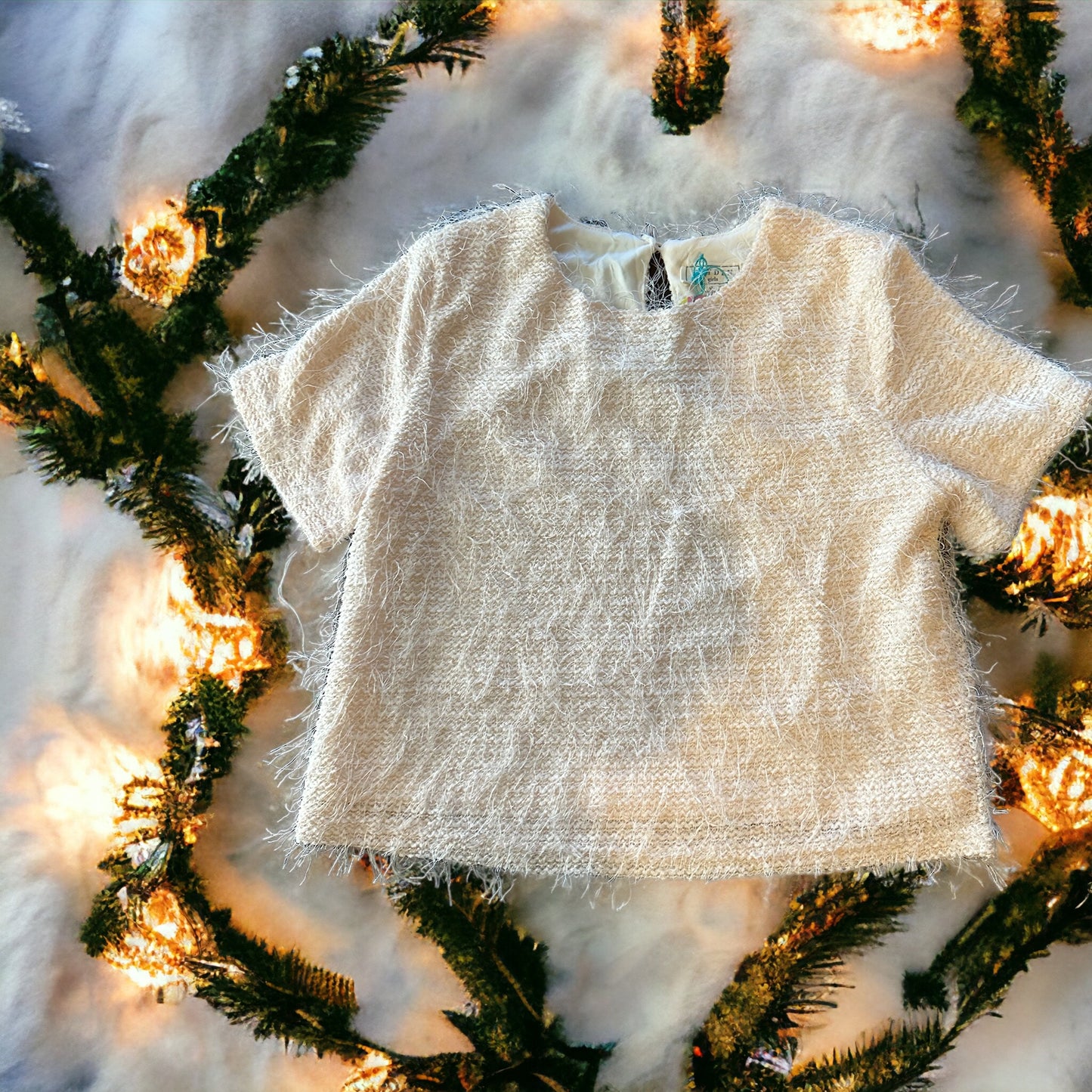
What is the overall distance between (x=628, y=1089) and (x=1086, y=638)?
2.32 ft

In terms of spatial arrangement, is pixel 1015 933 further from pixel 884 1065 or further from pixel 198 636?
pixel 198 636

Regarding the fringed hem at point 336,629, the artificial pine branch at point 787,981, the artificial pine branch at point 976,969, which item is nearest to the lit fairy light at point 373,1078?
the fringed hem at point 336,629

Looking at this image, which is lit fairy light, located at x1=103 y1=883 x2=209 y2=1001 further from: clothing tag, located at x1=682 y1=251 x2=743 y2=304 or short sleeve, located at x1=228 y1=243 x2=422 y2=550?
clothing tag, located at x1=682 y1=251 x2=743 y2=304

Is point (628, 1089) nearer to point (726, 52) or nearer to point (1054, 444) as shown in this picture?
point (1054, 444)

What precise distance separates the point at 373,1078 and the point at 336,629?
1.62 ft

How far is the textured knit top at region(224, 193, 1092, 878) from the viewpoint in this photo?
784mm

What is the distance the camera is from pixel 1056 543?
916 millimetres

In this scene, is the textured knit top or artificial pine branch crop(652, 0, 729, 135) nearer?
the textured knit top

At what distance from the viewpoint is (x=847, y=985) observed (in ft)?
3.04

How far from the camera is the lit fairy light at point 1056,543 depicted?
91 centimetres

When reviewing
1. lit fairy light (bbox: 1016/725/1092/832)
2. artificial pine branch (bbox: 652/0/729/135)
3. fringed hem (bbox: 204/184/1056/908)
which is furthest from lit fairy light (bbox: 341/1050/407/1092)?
artificial pine branch (bbox: 652/0/729/135)

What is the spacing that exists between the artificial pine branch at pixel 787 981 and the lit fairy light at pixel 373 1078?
0.32 meters

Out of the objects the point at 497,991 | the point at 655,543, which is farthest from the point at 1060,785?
the point at 497,991

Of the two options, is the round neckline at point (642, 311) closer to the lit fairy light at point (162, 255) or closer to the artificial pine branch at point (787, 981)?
the lit fairy light at point (162, 255)
